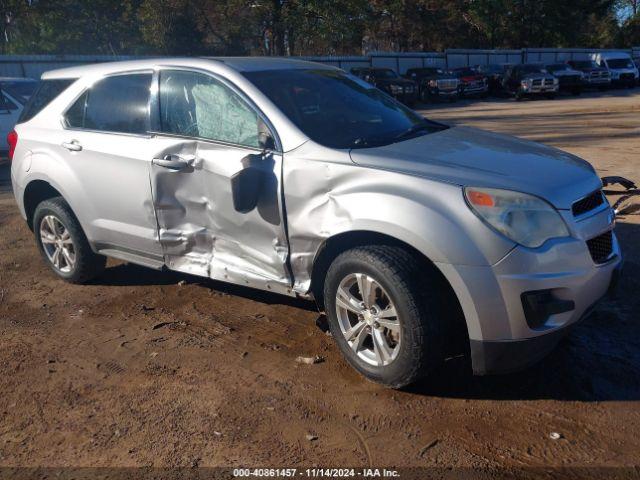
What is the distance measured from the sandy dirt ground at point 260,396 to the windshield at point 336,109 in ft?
4.41

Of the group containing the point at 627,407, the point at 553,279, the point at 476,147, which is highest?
the point at 476,147

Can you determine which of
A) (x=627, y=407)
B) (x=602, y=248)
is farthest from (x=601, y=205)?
(x=627, y=407)

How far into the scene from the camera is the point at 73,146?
16.5ft

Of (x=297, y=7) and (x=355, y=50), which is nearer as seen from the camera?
(x=297, y=7)

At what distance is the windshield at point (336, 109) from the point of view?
4031mm

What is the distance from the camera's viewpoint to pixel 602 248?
3.48 metres

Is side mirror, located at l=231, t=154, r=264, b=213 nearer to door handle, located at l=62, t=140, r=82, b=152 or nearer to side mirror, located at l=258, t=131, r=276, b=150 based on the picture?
side mirror, located at l=258, t=131, r=276, b=150

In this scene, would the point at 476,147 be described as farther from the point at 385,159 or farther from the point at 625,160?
the point at 625,160

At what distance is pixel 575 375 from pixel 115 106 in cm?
371

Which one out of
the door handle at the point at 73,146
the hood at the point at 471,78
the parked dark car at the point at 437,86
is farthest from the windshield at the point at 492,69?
the door handle at the point at 73,146

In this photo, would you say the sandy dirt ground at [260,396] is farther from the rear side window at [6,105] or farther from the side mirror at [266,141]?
the rear side window at [6,105]

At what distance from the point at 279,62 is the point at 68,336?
2.49 metres

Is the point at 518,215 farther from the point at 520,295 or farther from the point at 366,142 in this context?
the point at 366,142

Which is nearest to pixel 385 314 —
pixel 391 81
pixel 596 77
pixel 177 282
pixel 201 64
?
pixel 201 64
